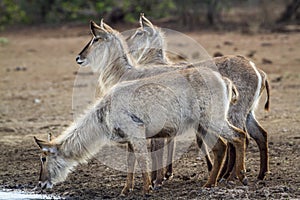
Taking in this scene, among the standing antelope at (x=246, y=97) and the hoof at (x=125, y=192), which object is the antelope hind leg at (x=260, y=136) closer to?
the standing antelope at (x=246, y=97)

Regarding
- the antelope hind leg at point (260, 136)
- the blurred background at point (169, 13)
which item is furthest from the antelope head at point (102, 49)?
the blurred background at point (169, 13)

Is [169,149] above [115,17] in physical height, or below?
below

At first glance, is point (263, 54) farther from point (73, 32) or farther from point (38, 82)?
point (73, 32)

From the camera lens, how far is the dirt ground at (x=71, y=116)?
282 inches

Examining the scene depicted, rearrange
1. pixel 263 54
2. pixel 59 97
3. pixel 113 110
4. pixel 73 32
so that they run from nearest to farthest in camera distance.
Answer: pixel 113 110, pixel 59 97, pixel 263 54, pixel 73 32

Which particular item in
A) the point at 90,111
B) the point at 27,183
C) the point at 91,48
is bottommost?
the point at 27,183

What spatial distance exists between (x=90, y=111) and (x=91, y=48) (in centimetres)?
185

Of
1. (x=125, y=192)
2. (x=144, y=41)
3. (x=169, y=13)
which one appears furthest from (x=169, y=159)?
(x=169, y=13)

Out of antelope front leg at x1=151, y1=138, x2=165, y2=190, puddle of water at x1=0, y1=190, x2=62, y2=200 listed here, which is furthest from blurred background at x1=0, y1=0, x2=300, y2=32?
puddle of water at x1=0, y1=190, x2=62, y2=200

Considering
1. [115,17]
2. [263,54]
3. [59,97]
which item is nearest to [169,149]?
[59,97]

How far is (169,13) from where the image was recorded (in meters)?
22.4

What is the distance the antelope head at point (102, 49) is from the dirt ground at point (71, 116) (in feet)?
3.79

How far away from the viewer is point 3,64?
55.2ft

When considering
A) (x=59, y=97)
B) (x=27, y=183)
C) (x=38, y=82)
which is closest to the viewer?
(x=27, y=183)
